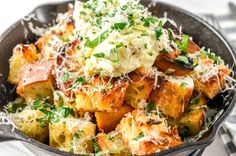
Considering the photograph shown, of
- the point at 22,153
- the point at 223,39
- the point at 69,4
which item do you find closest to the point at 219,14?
the point at 223,39

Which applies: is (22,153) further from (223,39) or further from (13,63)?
(223,39)

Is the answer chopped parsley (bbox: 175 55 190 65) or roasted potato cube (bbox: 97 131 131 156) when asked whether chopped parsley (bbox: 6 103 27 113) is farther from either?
chopped parsley (bbox: 175 55 190 65)

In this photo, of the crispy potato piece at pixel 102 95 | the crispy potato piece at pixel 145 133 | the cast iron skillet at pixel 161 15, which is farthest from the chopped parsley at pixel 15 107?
the crispy potato piece at pixel 145 133

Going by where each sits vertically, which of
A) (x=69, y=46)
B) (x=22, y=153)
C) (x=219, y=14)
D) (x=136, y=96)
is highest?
(x=69, y=46)

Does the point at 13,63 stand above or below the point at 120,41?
below

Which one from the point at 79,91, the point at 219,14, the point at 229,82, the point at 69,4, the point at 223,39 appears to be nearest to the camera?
the point at 79,91

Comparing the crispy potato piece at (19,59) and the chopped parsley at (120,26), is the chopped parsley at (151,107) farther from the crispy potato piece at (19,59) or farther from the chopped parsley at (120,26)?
the crispy potato piece at (19,59)
